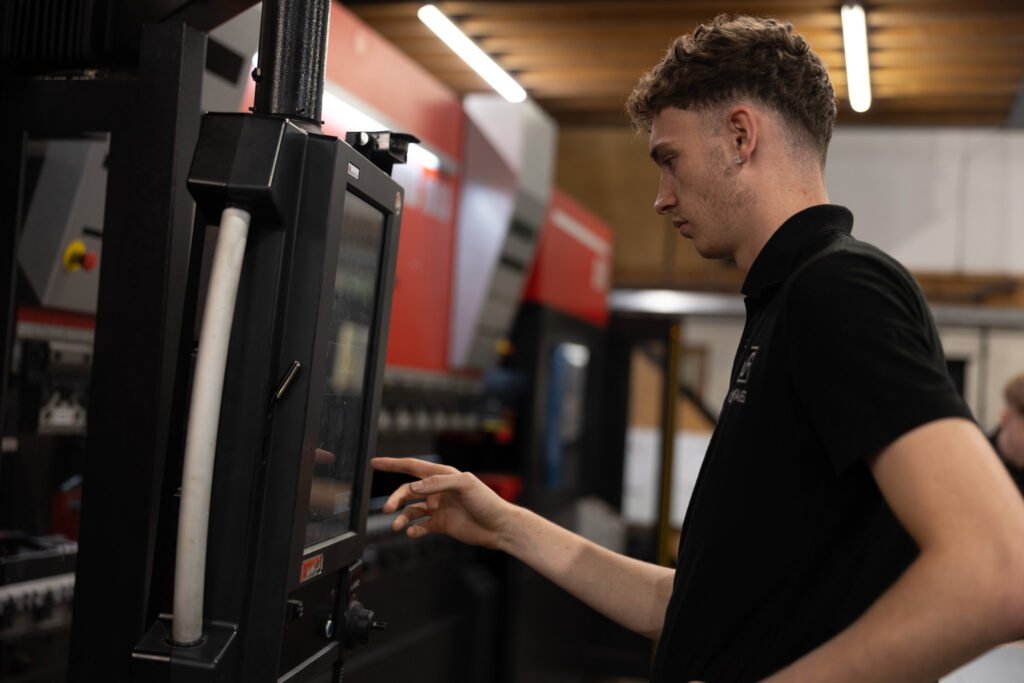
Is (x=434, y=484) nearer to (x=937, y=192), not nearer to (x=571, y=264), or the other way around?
(x=571, y=264)

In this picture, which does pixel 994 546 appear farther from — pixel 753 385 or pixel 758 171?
pixel 758 171

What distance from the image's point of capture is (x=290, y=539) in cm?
130

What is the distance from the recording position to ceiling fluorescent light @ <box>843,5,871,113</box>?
5.18 m

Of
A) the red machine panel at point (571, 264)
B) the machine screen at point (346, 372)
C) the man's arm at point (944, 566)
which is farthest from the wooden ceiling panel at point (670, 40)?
the man's arm at point (944, 566)

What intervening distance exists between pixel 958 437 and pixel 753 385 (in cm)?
25

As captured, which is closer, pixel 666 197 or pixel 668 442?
pixel 666 197

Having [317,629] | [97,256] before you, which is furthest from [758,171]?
[97,256]

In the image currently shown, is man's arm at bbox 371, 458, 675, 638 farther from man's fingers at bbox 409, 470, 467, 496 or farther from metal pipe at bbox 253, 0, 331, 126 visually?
metal pipe at bbox 253, 0, 331, 126

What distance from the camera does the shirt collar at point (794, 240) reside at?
120 centimetres

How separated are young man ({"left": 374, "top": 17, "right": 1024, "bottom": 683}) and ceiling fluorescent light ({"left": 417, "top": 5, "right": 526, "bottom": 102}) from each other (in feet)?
12.8

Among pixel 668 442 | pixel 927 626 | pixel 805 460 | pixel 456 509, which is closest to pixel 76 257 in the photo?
pixel 456 509

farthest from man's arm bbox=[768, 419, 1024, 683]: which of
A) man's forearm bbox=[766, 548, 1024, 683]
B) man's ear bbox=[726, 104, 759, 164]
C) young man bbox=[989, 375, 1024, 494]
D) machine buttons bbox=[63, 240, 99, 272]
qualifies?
young man bbox=[989, 375, 1024, 494]

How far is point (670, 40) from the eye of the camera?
219 inches

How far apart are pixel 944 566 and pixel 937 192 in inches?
345
